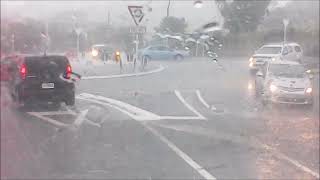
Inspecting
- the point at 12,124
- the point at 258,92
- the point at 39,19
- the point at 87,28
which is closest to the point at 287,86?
the point at 258,92

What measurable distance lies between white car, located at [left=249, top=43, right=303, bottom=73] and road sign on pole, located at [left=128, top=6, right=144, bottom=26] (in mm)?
5770

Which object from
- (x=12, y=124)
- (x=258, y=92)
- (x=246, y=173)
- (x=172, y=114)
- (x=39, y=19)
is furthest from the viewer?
(x=258, y=92)

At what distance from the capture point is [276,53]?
721 inches

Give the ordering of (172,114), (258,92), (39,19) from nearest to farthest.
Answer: (39,19)
(172,114)
(258,92)

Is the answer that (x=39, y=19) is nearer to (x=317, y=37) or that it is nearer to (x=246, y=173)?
(x=246, y=173)

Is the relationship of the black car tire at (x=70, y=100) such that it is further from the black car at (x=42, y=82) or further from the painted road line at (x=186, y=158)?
the painted road line at (x=186, y=158)

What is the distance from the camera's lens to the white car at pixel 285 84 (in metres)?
13.7

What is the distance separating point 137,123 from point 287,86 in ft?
14.7

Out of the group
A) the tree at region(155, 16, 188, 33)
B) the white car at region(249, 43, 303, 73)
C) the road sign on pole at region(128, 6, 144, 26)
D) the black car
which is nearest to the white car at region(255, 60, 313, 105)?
the white car at region(249, 43, 303, 73)

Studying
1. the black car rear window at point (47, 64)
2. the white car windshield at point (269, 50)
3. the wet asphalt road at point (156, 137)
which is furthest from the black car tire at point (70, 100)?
the white car windshield at point (269, 50)

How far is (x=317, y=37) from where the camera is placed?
15125mm

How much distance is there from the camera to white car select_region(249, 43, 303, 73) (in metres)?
17.0

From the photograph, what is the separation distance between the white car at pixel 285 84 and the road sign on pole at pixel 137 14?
12.2ft

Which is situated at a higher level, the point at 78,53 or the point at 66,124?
the point at 78,53
